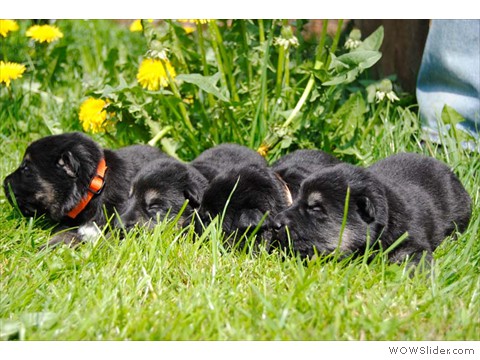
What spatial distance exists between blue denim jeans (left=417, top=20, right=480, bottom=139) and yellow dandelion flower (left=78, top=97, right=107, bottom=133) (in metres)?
3.06

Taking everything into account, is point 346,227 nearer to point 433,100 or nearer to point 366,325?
point 366,325

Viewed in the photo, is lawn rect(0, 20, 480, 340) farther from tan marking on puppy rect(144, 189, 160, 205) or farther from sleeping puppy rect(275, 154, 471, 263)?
tan marking on puppy rect(144, 189, 160, 205)

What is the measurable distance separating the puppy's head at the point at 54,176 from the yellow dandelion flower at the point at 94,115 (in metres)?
1.01

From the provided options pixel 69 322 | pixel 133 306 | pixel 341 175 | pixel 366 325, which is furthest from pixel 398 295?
pixel 69 322

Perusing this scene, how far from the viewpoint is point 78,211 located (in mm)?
5648

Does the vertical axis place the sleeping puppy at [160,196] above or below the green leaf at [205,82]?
below

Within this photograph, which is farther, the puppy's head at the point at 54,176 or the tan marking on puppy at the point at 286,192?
the puppy's head at the point at 54,176

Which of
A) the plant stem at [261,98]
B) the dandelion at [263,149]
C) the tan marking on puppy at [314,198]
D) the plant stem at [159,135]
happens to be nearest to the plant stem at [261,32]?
the plant stem at [261,98]

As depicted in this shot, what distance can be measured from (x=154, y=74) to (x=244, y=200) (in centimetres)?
197

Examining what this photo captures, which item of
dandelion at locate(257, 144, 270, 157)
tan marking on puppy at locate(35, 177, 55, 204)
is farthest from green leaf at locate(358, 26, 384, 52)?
tan marking on puppy at locate(35, 177, 55, 204)

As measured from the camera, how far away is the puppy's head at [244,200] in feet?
16.8

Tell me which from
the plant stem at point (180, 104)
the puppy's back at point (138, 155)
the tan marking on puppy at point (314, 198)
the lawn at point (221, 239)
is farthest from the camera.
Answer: the plant stem at point (180, 104)

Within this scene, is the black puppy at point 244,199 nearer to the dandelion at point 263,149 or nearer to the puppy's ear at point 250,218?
the puppy's ear at point 250,218
